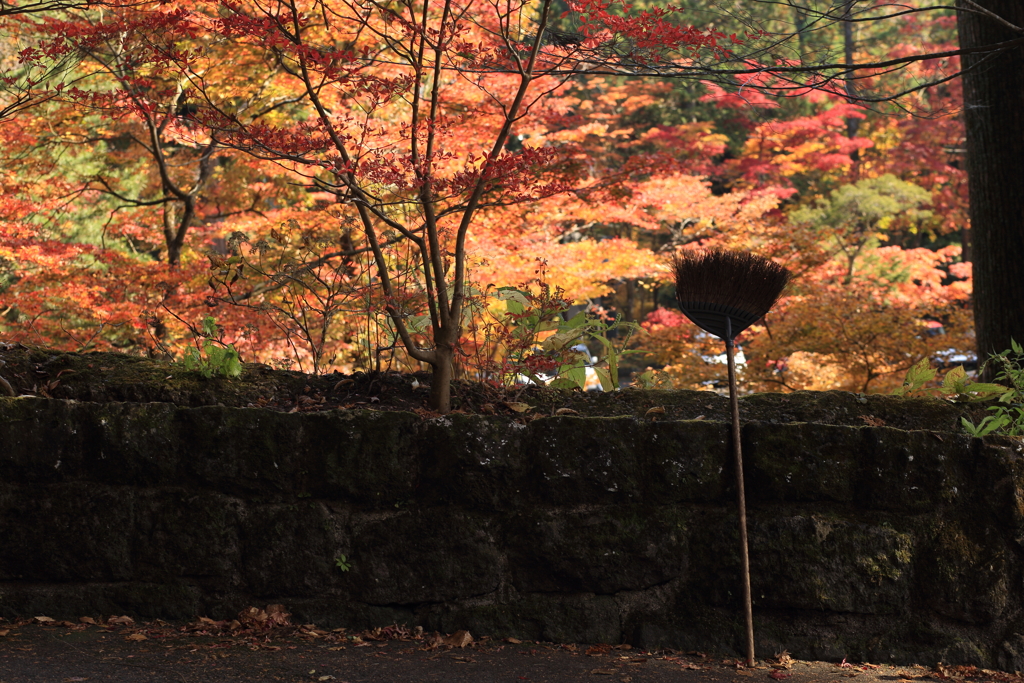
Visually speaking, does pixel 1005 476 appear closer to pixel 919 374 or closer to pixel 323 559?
pixel 919 374

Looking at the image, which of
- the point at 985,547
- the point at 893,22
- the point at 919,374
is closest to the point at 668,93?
the point at 893,22

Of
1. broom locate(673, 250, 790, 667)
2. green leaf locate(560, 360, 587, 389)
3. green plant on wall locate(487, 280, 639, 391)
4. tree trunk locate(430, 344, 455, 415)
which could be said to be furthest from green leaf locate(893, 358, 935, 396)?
tree trunk locate(430, 344, 455, 415)

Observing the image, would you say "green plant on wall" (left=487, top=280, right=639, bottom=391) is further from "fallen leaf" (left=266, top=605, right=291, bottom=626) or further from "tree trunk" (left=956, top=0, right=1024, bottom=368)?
"tree trunk" (left=956, top=0, right=1024, bottom=368)

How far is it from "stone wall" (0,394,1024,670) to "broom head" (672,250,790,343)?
43 centimetres

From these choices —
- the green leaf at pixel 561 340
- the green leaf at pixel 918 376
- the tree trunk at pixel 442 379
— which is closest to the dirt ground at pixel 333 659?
the tree trunk at pixel 442 379

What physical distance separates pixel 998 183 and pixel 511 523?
12.7 ft

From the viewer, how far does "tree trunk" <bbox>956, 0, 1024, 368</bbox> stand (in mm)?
4922

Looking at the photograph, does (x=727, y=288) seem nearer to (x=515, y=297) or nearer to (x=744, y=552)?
(x=744, y=552)

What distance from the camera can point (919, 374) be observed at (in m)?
4.12

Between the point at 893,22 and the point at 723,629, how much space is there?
20893 mm

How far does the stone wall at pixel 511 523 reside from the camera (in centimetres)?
309

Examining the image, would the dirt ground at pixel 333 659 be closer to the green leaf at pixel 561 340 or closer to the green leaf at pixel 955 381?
the green leaf at pixel 955 381

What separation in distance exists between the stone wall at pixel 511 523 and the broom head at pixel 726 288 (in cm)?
43

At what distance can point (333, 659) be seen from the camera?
9.40 ft
